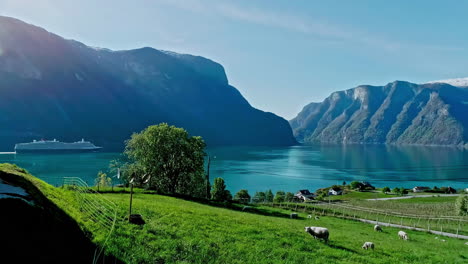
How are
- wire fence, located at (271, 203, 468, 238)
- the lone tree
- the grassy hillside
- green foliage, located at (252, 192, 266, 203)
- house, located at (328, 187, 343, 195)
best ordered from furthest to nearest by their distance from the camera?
house, located at (328, 187, 343, 195) → green foliage, located at (252, 192, 266, 203) → the lone tree → wire fence, located at (271, 203, 468, 238) → the grassy hillside

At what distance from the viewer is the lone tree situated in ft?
187

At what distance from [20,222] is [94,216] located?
6277 mm

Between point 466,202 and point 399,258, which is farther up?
point 399,258

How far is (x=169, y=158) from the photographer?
189 feet

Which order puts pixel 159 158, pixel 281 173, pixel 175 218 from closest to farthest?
pixel 175 218
pixel 159 158
pixel 281 173

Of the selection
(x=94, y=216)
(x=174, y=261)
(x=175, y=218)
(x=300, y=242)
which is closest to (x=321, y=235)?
(x=300, y=242)

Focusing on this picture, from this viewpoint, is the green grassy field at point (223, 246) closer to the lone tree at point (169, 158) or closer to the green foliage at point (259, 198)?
the lone tree at point (169, 158)

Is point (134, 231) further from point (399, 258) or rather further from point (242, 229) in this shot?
point (399, 258)

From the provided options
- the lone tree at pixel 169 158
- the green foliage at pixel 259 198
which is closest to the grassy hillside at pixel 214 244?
the lone tree at pixel 169 158

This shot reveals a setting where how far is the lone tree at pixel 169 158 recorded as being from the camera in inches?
2239

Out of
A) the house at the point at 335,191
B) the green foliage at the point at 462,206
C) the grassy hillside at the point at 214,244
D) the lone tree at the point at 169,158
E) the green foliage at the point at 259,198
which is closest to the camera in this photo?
the grassy hillside at the point at 214,244

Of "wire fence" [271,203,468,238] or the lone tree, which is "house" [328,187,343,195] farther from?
the lone tree

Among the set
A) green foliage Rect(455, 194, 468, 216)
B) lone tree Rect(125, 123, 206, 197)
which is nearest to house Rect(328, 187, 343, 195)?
green foliage Rect(455, 194, 468, 216)

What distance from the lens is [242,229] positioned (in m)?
17.6
